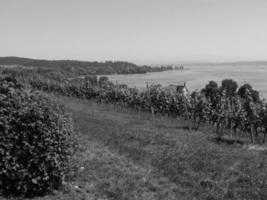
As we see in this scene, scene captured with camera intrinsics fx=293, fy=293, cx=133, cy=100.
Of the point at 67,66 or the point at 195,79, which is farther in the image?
the point at 67,66

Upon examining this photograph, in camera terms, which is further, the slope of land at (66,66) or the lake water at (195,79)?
the slope of land at (66,66)

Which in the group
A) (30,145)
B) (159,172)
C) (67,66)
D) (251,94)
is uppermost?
(67,66)

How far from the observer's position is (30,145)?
4863 millimetres

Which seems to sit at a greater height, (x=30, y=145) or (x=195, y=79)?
(x=30, y=145)

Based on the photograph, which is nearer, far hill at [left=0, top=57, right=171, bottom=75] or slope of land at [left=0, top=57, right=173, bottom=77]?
slope of land at [left=0, top=57, right=173, bottom=77]

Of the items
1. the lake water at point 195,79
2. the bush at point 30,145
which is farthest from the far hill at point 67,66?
the bush at point 30,145

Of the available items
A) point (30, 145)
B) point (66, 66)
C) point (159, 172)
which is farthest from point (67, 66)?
point (30, 145)

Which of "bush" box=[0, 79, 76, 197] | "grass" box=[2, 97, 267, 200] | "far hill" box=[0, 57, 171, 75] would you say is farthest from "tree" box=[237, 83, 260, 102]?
"far hill" box=[0, 57, 171, 75]

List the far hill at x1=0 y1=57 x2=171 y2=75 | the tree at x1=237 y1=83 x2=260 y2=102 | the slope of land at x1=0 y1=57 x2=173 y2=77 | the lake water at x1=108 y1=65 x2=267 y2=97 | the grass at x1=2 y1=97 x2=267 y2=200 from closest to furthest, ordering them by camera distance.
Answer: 1. the grass at x1=2 y1=97 x2=267 y2=200
2. the tree at x1=237 y1=83 x2=260 y2=102
3. the lake water at x1=108 y1=65 x2=267 y2=97
4. the slope of land at x1=0 y1=57 x2=173 y2=77
5. the far hill at x1=0 y1=57 x2=171 y2=75

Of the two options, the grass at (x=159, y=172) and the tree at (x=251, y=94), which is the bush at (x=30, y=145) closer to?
the grass at (x=159, y=172)

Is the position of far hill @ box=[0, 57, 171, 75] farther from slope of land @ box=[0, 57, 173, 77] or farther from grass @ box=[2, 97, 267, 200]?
grass @ box=[2, 97, 267, 200]

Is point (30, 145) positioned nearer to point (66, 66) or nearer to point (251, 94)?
point (251, 94)

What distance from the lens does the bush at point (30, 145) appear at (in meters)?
4.83

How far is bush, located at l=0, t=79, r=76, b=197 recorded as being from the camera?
4828mm
